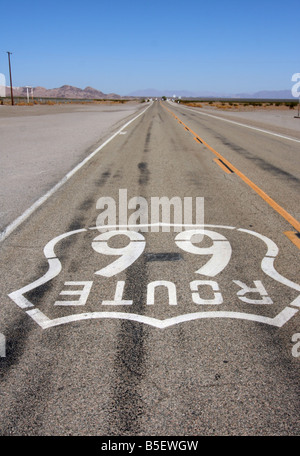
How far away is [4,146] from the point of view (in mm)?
16297

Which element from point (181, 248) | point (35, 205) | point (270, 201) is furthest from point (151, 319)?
point (270, 201)

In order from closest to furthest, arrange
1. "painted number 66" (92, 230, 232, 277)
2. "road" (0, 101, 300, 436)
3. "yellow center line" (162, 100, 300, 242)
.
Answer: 1. "road" (0, 101, 300, 436)
2. "painted number 66" (92, 230, 232, 277)
3. "yellow center line" (162, 100, 300, 242)

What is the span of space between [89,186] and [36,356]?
6298 millimetres

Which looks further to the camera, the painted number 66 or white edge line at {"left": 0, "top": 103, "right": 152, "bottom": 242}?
white edge line at {"left": 0, "top": 103, "right": 152, "bottom": 242}

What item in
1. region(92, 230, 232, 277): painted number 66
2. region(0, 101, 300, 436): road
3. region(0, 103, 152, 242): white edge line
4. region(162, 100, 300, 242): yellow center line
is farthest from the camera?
region(162, 100, 300, 242): yellow center line

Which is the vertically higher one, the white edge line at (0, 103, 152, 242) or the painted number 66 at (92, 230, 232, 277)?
the white edge line at (0, 103, 152, 242)

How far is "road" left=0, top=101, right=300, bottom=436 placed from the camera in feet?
8.91

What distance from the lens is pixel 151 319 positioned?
12.4 ft

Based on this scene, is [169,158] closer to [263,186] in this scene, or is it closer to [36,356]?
[263,186]

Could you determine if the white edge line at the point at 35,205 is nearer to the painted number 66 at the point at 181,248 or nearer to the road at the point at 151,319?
the road at the point at 151,319

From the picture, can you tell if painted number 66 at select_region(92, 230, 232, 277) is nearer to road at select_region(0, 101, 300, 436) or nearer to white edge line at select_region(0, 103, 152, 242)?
road at select_region(0, 101, 300, 436)

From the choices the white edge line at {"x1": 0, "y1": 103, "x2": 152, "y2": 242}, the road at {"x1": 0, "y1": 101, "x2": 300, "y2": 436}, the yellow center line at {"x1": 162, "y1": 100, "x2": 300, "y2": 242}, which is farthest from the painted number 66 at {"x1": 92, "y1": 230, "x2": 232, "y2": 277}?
the white edge line at {"x1": 0, "y1": 103, "x2": 152, "y2": 242}

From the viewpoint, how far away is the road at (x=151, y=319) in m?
2.72

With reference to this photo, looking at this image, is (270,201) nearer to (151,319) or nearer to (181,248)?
(181,248)
